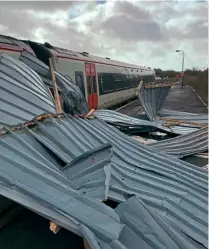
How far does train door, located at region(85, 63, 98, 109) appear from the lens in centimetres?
1277

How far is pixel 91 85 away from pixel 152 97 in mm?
2806

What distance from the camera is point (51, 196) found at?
7.55ft

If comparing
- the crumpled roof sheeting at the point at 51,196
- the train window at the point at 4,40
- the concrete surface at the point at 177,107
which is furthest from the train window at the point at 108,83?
the crumpled roof sheeting at the point at 51,196

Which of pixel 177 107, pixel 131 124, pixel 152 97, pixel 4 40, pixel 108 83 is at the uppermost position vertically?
pixel 4 40

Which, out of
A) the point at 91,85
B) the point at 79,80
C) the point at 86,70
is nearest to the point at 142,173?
the point at 79,80

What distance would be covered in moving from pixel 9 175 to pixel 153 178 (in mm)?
1973

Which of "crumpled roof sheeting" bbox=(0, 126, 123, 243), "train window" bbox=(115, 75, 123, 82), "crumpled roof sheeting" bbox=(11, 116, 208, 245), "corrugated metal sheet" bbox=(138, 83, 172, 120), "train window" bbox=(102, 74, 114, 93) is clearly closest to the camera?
"crumpled roof sheeting" bbox=(0, 126, 123, 243)

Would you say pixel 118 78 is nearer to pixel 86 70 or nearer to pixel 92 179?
pixel 86 70

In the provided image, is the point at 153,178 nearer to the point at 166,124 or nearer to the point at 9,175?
the point at 9,175

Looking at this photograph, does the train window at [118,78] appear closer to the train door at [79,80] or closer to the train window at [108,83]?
the train window at [108,83]

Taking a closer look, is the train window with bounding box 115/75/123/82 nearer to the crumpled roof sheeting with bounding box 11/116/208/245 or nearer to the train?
the train

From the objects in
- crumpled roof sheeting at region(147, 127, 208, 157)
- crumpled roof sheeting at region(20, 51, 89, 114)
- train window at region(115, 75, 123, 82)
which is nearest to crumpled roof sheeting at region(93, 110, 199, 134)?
crumpled roof sheeting at region(147, 127, 208, 157)

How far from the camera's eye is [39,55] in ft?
31.5

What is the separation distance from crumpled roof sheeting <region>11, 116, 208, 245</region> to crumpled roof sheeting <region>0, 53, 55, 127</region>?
47 centimetres
